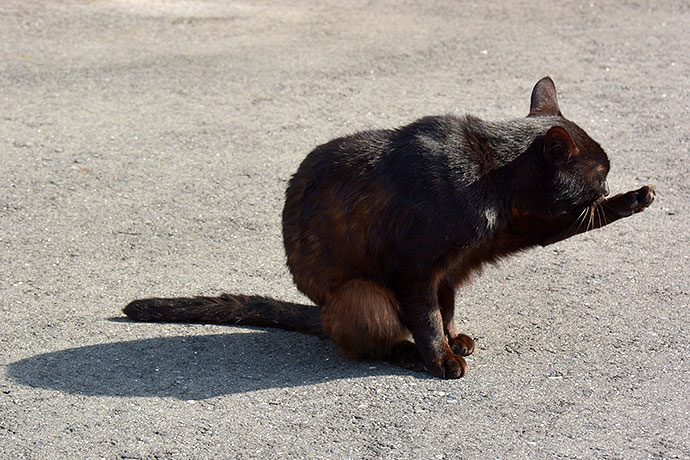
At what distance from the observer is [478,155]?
14.1 feet

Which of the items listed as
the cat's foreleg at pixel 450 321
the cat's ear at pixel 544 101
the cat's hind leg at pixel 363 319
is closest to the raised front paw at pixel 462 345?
the cat's foreleg at pixel 450 321

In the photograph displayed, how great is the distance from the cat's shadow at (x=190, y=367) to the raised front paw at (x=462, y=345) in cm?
38

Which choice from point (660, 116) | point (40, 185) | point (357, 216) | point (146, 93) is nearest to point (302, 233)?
point (357, 216)

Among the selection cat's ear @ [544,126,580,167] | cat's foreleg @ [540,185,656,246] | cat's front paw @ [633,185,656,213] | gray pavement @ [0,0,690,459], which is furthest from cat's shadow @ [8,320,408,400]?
cat's front paw @ [633,185,656,213]

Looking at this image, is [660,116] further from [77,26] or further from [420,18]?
[77,26]

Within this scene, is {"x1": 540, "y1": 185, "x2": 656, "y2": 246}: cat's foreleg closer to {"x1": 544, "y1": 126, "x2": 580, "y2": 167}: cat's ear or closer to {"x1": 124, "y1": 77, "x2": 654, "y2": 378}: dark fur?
{"x1": 124, "y1": 77, "x2": 654, "y2": 378}: dark fur

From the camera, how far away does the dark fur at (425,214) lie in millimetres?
4203

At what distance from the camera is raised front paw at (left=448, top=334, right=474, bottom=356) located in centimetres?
462

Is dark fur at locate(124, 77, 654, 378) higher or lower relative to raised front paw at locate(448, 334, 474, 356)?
higher

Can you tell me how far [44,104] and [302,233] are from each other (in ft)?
14.0

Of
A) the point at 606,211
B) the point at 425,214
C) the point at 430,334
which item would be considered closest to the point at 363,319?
the point at 430,334

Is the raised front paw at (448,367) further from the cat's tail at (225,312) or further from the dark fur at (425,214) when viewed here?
the cat's tail at (225,312)

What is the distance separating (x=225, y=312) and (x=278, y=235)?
1.23m

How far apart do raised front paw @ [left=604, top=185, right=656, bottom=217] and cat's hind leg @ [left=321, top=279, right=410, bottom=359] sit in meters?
1.30
